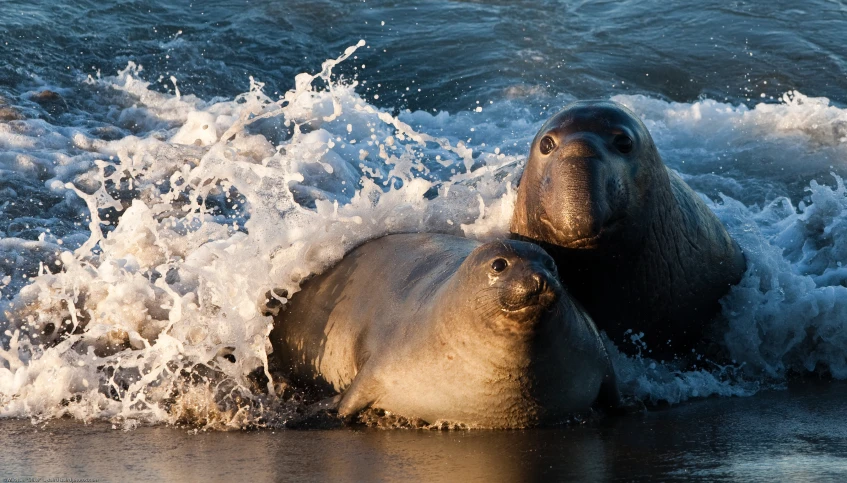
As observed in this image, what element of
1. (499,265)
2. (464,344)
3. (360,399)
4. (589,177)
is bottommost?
(360,399)

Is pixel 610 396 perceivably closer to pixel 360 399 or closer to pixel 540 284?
pixel 540 284

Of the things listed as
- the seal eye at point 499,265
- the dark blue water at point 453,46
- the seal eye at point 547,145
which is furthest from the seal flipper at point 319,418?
the dark blue water at point 453,46

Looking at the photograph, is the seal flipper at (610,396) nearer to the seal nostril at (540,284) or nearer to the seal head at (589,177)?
the seal head at (589,177)

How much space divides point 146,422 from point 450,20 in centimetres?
1205

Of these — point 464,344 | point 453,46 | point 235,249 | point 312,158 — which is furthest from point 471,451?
point 453,46

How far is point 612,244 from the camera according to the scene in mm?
6094

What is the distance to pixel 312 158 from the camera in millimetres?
10594

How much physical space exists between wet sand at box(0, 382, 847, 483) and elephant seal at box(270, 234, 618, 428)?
5.7 inches

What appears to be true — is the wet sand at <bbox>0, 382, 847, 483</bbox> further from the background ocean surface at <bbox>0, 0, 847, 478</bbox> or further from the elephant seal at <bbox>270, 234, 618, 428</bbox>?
the background ocean surface at <bbox>0, 0, 847, 478</bbox>

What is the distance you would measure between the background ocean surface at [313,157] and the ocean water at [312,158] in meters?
0.02

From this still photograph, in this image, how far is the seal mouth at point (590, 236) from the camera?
5945 millimetres

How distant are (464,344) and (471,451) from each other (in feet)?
1.70

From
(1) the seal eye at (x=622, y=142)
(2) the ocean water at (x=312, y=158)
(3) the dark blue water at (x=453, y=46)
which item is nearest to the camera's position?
(1) the seal eye at (x=622, y=142)

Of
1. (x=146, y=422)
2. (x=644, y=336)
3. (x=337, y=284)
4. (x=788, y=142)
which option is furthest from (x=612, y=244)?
(x=788, y=142)
